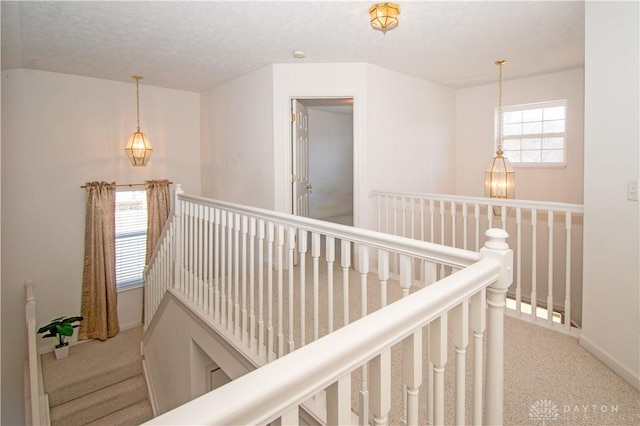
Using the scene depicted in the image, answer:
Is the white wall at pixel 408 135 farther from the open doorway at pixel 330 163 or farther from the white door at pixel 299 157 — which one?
the open doorway at pixel 330 163

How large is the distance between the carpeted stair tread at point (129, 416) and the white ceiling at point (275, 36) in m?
4.17

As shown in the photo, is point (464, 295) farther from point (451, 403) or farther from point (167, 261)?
point (167, 261)

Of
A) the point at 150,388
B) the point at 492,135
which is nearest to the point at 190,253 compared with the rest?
the point at 150,388

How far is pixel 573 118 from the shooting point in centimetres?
471

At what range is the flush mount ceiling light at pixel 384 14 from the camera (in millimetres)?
2789

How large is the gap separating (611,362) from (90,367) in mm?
5439

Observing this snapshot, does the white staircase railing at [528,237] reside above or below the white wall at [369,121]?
below

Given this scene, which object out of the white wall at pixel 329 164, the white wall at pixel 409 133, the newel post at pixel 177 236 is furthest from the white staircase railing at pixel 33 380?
the white wall at pixel 329 164

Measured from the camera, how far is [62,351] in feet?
15.9

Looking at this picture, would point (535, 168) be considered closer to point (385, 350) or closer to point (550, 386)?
point (550, 386)

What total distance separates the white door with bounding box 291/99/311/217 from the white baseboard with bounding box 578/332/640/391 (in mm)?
3099

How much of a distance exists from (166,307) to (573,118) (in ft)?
17.4

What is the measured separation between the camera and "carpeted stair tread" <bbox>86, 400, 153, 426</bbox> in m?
4.51

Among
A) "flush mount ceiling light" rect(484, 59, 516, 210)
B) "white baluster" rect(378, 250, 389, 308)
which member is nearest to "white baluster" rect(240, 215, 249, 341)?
"white baluster" rect(378, 250, 389, 308)
